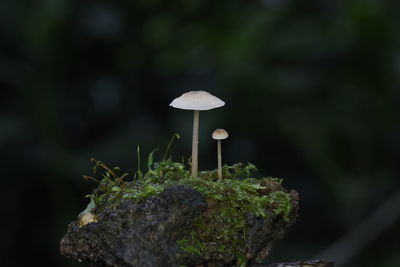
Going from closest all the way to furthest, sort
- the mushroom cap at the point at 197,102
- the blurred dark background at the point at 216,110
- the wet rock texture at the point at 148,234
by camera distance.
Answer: the wet rock texture at the point at 148,234 < the mushroom cap at the point at 197,102 < the blurred dark background at the point at 216,110

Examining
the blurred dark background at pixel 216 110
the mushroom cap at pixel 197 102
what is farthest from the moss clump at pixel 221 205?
the blurred dark background at pixel 216 110

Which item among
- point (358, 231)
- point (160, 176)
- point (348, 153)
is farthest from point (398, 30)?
point (160, 176)

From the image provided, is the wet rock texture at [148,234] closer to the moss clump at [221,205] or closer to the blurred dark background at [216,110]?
the moss clump at [221,205]

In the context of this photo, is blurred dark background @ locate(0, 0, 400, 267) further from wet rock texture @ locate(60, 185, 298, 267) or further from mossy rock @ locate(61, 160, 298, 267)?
wet rock texture @ locate(60, 185, 298, 267)

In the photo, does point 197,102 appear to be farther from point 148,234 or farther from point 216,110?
point 216,110

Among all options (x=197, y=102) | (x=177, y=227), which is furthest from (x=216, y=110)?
(x=177, y=227)
